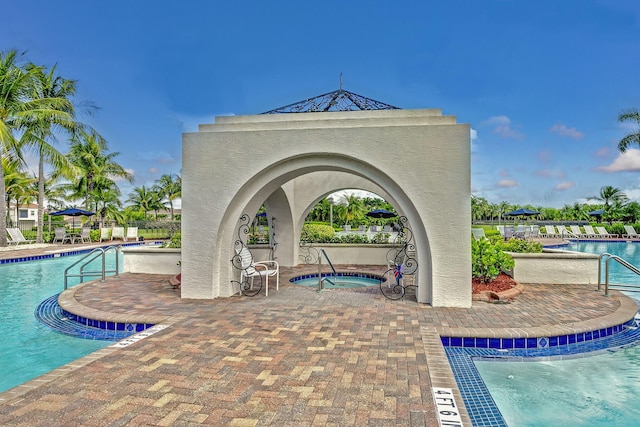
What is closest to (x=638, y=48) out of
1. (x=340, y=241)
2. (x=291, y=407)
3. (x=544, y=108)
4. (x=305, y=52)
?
(x=544, y=108)

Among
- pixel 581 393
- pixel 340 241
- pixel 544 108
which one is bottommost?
pixel 581 393

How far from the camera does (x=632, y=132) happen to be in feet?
86.2

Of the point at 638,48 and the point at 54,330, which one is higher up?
the point at 638,48

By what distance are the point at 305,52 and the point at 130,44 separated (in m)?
8.39

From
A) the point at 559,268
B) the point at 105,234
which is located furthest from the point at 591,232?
the point at 105,234

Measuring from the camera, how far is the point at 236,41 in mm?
17047

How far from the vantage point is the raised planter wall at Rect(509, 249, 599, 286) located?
9.50m

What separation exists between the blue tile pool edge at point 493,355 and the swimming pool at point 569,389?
108 mm

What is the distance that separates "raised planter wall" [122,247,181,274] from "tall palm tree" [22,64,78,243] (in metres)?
12.9

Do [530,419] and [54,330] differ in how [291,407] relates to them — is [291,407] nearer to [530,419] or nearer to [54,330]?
[530,419]

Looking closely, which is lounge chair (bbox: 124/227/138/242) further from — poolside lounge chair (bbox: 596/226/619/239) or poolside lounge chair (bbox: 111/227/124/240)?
poolside lounge chair (bbox: 596/226/619/239)

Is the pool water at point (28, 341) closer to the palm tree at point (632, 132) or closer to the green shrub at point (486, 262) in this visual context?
the green shrub at point (486, 262)

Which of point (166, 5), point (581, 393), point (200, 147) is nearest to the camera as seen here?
point (581, 393)

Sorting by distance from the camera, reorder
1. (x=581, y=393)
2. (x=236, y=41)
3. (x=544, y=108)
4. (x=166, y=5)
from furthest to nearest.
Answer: (x=544, y=108), (x=236, y=41), (x=166, y=5), (x=581, y=393)
